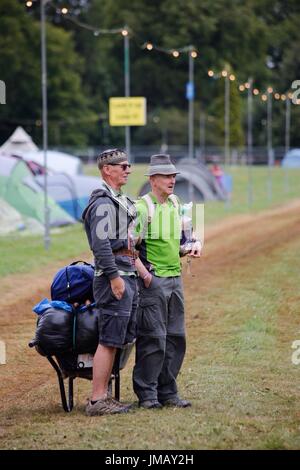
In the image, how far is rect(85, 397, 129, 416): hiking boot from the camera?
7.48 m

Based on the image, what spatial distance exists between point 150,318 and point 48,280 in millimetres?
8808

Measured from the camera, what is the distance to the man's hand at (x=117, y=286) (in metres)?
7.34

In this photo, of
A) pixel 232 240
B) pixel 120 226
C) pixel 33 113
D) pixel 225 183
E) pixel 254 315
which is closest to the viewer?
pixel 120 226

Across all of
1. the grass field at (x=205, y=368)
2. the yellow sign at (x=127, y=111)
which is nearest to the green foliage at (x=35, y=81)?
the yellow sign at (x=127, y=111)

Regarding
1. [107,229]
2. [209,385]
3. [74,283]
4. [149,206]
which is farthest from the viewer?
[209,385]

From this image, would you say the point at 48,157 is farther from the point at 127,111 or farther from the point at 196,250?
the point at 196,250

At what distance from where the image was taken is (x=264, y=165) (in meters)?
64.4

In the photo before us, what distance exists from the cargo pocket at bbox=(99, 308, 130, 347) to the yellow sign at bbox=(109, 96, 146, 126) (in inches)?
624

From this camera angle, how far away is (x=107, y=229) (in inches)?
293

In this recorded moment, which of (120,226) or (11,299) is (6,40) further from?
(120,226)

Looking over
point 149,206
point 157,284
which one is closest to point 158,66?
point 149,206

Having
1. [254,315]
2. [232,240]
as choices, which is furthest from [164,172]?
[232,240]

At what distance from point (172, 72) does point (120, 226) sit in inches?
2672

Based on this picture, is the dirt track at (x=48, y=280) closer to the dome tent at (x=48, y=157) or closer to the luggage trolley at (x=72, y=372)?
the luggage trolley at (x=72, y=372)
